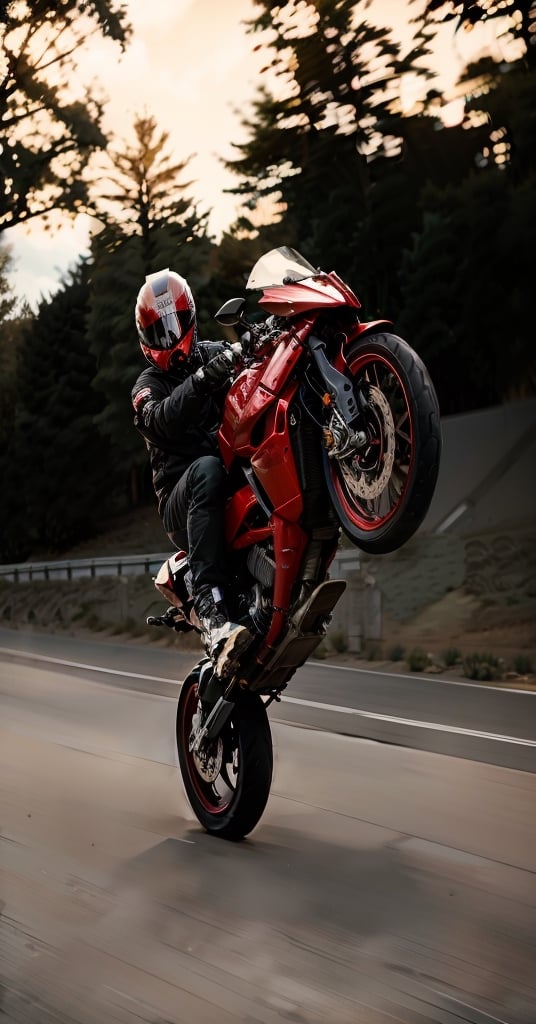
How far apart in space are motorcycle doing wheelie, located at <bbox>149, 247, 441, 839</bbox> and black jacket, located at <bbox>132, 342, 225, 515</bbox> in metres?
0.22

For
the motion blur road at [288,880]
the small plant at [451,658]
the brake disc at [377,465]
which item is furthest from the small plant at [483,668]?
the brake disc at [377,465]

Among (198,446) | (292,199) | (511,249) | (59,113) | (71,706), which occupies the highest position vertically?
(59,113)

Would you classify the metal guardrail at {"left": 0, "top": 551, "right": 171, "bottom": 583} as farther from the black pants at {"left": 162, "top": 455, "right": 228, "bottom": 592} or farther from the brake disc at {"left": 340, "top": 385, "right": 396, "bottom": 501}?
the brake disc at {"left": 340, "top": 385, "right": 396, "bottom": 501}

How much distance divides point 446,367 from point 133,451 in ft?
42.3

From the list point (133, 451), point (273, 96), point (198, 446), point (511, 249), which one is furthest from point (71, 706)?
point (133, 451)

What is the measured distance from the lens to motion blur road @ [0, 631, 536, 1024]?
392 cm

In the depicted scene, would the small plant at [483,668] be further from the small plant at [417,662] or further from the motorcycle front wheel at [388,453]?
the motorcycle front wheel at [388,453]

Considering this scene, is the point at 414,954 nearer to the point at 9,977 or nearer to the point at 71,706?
the point at 9,977

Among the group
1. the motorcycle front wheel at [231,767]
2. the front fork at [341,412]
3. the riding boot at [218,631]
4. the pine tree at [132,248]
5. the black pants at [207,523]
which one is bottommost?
the motorcycle front wheel at [231,767]

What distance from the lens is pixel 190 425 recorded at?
5805mm

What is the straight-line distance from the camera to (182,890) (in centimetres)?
512

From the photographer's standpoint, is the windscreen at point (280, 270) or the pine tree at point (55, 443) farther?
the pine tree at point (55, 443)

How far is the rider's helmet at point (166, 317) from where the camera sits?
5746 millimetres

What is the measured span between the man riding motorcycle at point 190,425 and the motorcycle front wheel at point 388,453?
2.45 feet
